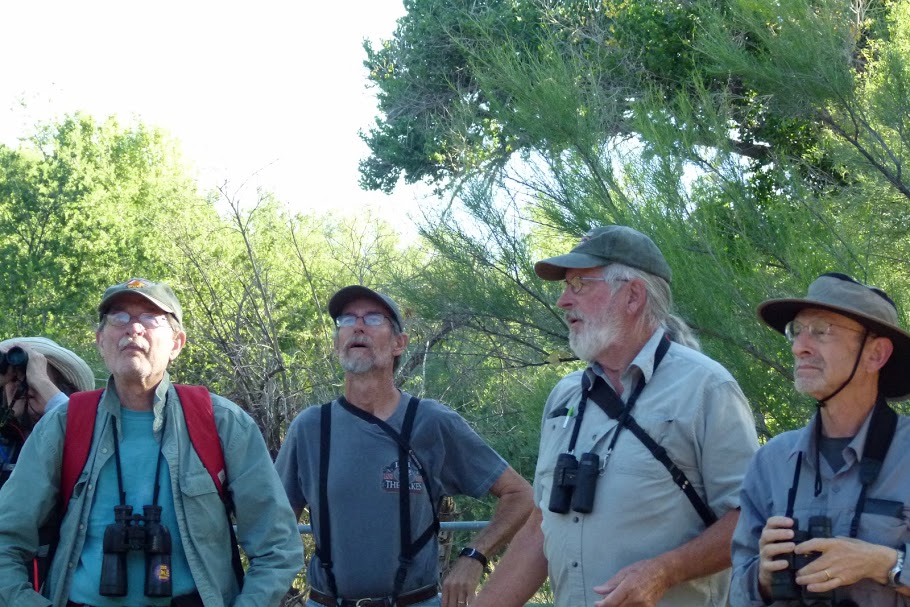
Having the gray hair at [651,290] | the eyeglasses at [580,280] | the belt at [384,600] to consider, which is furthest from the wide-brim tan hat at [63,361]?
the gray hair at [651,290]

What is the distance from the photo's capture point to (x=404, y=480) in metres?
3.67

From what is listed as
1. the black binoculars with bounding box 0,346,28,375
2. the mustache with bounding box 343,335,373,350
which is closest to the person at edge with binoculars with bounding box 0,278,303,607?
the black binoculars with bounding box 0,346,28,375

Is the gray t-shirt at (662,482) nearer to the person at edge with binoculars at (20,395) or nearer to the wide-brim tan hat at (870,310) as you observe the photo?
the wide-brim tan hat at (870,310)

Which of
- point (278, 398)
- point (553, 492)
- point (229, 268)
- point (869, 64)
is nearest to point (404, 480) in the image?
point (553, 492)

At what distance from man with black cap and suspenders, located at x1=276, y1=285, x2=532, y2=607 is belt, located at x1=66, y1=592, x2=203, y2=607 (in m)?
0.66

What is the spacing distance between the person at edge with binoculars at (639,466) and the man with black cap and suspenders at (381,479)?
666 mm

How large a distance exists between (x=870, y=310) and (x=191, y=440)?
6.06ft

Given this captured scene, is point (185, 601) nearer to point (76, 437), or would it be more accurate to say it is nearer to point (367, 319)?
point (76, 437)

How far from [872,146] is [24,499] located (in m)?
6.61

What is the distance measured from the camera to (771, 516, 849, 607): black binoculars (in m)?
2.39

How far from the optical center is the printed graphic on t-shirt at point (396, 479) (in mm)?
3654

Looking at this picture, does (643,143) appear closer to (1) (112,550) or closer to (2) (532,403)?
(2) (532,403)

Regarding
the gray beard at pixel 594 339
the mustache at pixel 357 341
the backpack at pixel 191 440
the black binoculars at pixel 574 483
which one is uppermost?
the mustache at pixel 357 341

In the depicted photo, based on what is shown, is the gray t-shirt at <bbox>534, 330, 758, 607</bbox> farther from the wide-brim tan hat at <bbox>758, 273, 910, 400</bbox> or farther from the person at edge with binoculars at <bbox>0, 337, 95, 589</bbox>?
the person at edge with binoculars at <bbox>0, 337, 95, 589</bbox>
